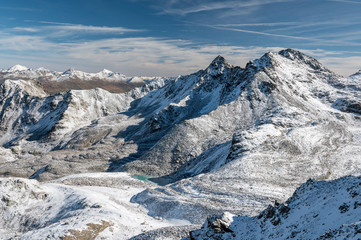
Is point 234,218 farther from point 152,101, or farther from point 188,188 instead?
point 152,101

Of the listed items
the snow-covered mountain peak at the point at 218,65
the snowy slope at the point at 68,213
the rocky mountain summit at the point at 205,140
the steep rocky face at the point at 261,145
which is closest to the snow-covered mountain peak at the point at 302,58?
the rocky mountain summit at the point at 205,140

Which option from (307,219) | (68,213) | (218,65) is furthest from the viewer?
(218,65)

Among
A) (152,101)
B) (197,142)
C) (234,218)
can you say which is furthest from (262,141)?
(152,101)

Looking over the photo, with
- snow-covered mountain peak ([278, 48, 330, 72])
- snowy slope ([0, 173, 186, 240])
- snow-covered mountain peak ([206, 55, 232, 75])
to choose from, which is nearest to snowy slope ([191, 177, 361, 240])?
snowy slope ([0, 173, 186, 240])

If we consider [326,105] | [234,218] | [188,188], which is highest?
[326,105]

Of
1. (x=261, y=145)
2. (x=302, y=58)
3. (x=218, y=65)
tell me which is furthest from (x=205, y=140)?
(x=302, y=58)

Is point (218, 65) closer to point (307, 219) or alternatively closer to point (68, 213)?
point (68, 213)

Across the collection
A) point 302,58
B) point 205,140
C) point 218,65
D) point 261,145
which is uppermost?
point 302,58

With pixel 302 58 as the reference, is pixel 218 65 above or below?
below
